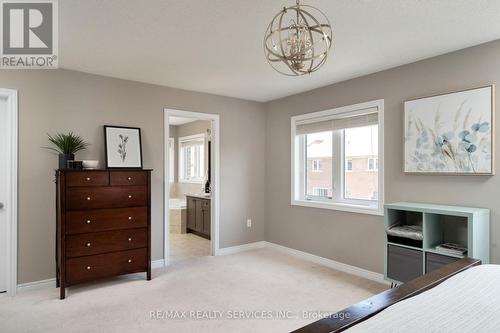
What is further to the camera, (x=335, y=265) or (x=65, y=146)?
(x=335, y=265)

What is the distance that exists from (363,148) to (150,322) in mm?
3015

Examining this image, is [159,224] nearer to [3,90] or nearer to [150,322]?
[150,322]

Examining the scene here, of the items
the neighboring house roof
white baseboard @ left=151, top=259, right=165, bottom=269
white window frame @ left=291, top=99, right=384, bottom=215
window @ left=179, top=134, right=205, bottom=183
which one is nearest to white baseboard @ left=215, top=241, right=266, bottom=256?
white baseboard @ left=151, top=259, right=165, bottom=269

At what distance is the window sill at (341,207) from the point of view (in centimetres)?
361

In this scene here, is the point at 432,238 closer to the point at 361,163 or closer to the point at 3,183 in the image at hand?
the point at 361,163

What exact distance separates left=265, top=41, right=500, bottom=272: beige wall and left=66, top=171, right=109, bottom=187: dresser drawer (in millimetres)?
2637

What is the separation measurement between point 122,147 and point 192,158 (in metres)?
3.58

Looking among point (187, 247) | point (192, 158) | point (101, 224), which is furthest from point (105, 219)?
point (192, 158)

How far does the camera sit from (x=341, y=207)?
13.0 ft

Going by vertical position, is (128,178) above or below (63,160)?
below

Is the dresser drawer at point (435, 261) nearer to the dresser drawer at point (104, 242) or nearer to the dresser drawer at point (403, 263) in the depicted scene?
the dresser drawer at point (403, 263)

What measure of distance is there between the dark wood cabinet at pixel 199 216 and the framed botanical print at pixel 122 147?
1.95 meters

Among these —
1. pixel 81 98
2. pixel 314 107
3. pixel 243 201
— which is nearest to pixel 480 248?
pixel 314 107

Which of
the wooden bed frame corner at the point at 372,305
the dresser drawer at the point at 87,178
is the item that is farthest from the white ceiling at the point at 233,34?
the wooden bed frame corner at the point at 372,305
